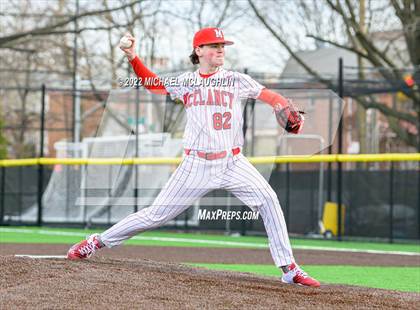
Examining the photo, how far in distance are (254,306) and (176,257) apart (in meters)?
5.31

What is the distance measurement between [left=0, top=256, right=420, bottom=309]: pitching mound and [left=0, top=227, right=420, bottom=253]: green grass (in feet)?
21.8

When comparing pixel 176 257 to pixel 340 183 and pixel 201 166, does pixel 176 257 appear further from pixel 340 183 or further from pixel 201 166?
pixel 340 183

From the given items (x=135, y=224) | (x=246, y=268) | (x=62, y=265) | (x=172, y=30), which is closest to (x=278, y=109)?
(x=135, y=224)

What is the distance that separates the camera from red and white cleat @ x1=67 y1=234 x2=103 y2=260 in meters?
7.62

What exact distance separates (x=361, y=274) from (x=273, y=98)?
288 centimetres

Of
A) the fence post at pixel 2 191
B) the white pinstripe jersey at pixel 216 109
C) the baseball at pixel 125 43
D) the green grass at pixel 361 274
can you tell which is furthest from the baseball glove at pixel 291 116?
the fence post at pixel 2 191

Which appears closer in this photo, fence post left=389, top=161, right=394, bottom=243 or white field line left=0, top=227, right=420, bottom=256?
white field line left=0, top=227, right=420, bottom=256

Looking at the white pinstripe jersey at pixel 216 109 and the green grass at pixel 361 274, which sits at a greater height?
the white pinstripe jersey at pixel 216 109

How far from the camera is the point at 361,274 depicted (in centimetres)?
939

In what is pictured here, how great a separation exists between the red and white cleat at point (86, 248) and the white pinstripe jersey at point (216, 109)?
1088 millimetres

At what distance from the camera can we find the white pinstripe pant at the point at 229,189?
23.9 ft

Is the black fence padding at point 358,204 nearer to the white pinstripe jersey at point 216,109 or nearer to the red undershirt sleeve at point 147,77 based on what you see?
the red undershirt sleeve at point 147,77

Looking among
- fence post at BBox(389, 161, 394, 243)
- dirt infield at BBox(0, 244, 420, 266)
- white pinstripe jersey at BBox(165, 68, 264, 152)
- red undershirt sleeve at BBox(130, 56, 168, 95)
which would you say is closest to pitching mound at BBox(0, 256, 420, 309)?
white pinstripe jersey at BBox(165, 68, 264, 152)

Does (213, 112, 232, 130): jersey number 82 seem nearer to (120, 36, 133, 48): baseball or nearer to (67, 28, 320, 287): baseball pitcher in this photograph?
(67, 28, 320, 287): baseball pitcher
